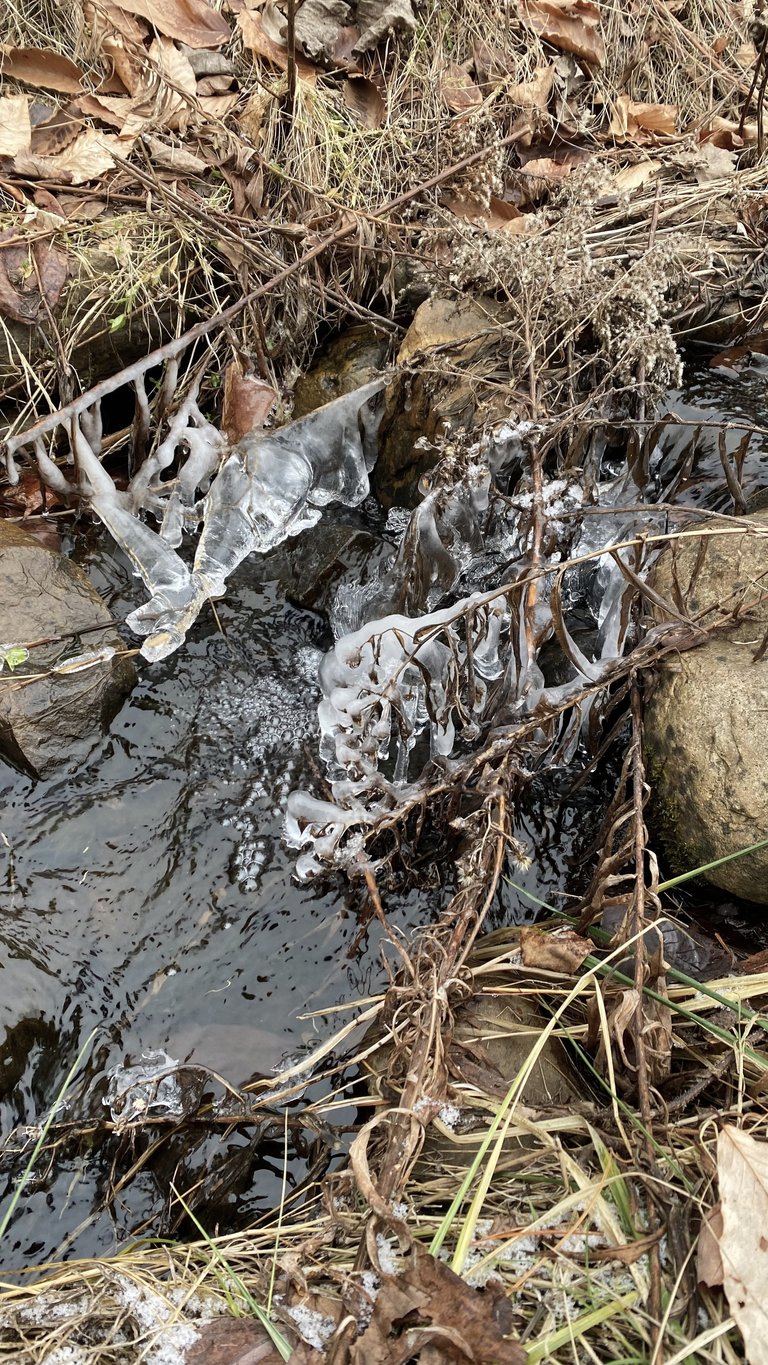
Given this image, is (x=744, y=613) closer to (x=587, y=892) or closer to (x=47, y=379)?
(x=587, y=892)

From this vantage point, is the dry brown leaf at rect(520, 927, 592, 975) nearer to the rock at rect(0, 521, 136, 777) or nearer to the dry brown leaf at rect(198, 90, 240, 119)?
the rock at rect(0, 521, 136, 777)

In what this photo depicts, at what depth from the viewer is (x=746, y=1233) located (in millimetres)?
1329

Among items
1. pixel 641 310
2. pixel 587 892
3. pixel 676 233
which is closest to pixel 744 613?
pixel 587 892

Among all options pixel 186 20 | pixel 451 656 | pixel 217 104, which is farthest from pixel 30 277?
pixel 451 656

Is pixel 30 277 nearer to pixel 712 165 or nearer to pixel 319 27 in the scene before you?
pixel 319 27

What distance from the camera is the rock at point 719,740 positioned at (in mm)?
1980

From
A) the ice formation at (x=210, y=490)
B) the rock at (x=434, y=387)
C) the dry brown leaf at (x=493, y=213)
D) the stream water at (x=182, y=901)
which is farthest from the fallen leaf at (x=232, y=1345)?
the dry brown leaf at (x=493, y=213)

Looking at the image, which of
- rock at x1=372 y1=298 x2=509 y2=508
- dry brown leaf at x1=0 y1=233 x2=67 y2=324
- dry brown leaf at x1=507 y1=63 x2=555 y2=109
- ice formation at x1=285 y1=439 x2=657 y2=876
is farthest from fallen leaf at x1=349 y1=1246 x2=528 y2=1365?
dry brown leaf at x1=507 y1=63 x2=555 y2=109

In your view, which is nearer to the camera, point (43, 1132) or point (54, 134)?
point (43, 1132)

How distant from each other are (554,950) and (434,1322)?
726mm

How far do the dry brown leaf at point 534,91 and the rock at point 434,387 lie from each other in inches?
45.5

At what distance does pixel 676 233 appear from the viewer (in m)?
3.04

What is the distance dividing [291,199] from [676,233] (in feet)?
4.48

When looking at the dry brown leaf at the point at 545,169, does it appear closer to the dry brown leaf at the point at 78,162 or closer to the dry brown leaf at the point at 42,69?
the dry brown leaf at the point at 78,162
